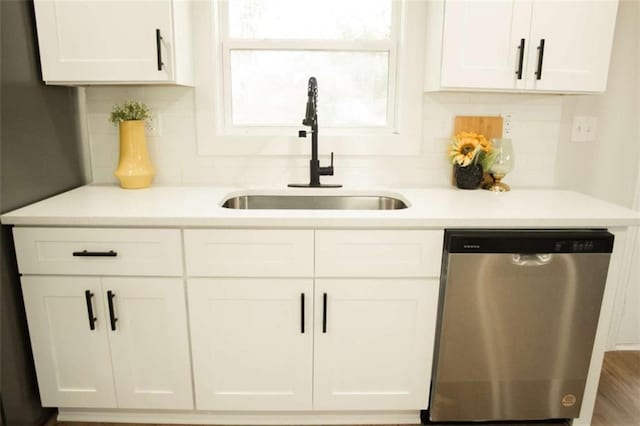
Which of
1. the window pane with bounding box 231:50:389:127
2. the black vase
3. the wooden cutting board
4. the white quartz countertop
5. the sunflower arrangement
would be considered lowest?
the white quartz countertop

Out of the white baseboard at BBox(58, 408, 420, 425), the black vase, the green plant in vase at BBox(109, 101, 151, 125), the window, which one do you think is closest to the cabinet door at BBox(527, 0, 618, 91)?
the black vase

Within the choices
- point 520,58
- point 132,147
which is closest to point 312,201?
point 132,147

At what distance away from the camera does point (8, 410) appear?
154 cm

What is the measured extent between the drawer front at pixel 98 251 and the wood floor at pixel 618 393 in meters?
0.72

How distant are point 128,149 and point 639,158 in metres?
2.41

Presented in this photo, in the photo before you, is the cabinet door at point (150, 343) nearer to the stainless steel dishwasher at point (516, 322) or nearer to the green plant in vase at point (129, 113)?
the green plant in vase at point (129, 113)

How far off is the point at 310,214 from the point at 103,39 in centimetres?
107

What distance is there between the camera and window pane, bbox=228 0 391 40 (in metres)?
2.04

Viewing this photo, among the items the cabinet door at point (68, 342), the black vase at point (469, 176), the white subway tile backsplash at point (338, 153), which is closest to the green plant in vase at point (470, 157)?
the black vase at point (469, 176)

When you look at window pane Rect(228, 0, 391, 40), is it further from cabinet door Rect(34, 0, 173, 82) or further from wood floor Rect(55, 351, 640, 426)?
wood floor Rect(55, 351, 640, 426)

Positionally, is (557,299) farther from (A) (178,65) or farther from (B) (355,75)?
(A) (178,65)

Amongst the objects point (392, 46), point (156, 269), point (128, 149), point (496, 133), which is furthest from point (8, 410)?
point (496, 133)

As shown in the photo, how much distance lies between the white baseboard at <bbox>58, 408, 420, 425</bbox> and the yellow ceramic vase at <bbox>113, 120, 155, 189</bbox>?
38.7 inches

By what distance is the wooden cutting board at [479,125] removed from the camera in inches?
81.1
